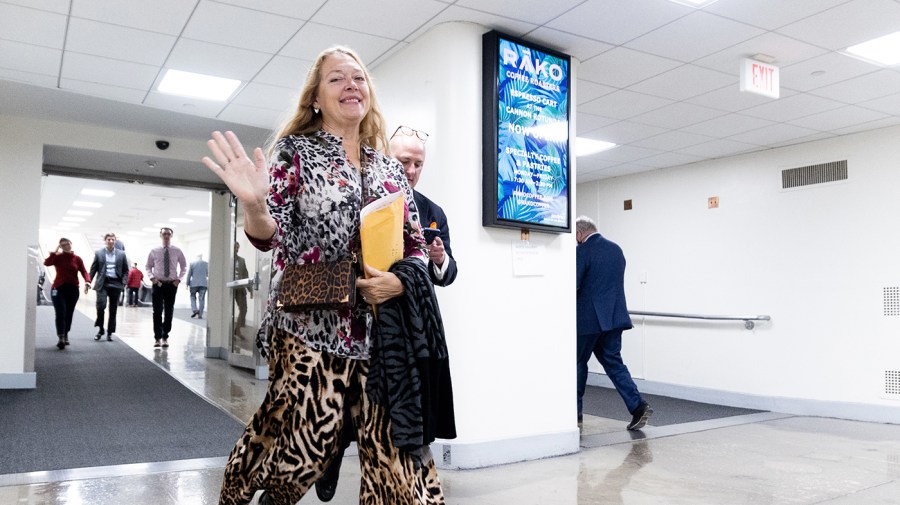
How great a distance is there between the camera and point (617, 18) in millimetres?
3615

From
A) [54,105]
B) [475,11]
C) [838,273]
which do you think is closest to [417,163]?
[475,11]

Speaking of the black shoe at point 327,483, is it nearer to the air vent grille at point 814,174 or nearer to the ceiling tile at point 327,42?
the ceiling tile at point 327,42

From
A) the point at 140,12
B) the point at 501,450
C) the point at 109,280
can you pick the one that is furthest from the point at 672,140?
the point at 109,280

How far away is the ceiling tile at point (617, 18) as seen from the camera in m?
3.46

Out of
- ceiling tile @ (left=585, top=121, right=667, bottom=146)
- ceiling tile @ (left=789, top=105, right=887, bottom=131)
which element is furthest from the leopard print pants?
ceiling tile @ (left=789, top=105, right=887, bottom=131)

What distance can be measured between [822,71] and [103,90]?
16.6 feet

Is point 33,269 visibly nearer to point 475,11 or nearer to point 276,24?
point 276,24

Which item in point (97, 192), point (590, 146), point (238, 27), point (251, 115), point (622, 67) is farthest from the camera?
point (97, 192)

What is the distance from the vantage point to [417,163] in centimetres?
233

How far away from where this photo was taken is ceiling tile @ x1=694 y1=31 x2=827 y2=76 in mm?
3936

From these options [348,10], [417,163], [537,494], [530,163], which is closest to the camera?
[417,163]

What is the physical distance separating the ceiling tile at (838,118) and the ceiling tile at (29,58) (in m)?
5.54

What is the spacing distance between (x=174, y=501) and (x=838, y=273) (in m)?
5.62

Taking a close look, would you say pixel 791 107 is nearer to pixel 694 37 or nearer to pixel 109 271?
pixel 694 37
